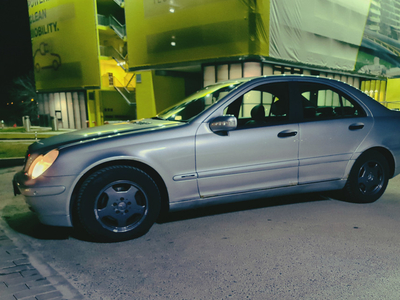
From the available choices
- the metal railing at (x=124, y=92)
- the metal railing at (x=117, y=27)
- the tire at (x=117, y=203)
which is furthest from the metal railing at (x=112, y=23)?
the tire at (x=117, y=203)

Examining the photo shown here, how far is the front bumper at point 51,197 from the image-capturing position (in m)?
2.82

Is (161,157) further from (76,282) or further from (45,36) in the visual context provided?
(45,36)

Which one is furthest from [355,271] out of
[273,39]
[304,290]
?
[273,39]

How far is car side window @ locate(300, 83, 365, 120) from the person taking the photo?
147 inches

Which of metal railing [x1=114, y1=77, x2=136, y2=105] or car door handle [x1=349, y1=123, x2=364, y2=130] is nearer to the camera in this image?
car door handle [x1=349, y1=123, x2=364, y2=130]

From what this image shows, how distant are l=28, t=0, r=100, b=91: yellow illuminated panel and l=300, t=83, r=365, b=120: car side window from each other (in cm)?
2014

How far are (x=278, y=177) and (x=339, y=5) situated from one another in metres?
15.6

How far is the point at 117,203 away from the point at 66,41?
75.0 ft

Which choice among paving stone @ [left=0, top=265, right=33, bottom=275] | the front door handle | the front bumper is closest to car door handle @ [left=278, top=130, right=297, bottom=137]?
the front door handle

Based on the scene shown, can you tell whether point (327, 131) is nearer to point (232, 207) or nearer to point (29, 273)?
point (232, 207)

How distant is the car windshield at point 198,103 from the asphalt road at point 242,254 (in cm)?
122

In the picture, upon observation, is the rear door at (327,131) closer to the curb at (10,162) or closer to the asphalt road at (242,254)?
the asphalt road at (242,254)

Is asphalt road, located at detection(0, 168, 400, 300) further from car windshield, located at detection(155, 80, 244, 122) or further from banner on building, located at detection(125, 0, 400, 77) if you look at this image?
banner on building, located at detection(125, 0, 400, 77)

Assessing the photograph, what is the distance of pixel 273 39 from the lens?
41.7 ft
